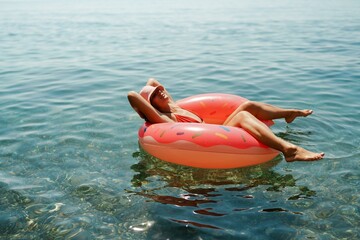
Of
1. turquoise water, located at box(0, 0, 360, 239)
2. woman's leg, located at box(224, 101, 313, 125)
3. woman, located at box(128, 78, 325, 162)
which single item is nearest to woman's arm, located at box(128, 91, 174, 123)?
woman, located at box(128, 78, 325, 162)

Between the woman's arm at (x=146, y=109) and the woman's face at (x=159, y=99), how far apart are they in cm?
12

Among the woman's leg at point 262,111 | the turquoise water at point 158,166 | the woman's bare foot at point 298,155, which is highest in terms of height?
the woman's leg at point 262,111

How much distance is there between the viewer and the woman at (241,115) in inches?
169

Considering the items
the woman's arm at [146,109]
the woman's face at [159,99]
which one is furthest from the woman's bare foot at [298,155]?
Result: the woman's face at [159,99]

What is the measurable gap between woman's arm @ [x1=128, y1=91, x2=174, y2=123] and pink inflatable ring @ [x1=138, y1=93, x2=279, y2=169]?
0.14 metres

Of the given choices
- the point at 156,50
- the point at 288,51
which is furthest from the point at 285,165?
the point at 156,50

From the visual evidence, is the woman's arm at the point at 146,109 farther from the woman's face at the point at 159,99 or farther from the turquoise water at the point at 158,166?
the turquoise water at the point at 158,166

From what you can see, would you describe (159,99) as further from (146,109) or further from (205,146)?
(205,146)

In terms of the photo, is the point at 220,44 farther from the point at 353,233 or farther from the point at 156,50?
the point at 353,233

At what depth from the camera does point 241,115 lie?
4.57 metres

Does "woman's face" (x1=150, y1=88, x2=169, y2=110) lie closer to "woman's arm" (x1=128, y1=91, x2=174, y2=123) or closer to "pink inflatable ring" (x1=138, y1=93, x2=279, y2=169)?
"woman's arm" (x1=128, y1=91, x2=174, y2=123)

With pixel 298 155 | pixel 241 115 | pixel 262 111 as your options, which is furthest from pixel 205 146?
pixel 262 111

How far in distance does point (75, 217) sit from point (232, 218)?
151cm

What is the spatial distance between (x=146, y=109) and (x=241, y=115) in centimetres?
119
